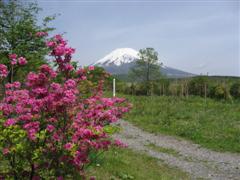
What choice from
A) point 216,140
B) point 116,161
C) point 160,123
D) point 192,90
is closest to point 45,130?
point 116,161

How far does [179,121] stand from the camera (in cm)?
1366

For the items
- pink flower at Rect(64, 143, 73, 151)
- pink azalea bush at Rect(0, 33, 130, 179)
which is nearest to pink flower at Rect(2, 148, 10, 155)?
pink azalea bush at Rect(0, 33, 130, 179)

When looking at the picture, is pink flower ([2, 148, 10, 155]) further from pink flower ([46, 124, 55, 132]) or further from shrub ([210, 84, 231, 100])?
shrub ([210, 84, 231, 100])

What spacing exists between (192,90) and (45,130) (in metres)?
22.7

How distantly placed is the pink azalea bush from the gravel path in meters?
4.32

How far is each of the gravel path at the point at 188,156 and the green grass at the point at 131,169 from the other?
1.53ft

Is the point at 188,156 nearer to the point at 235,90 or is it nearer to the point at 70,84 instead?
the point at 70,84

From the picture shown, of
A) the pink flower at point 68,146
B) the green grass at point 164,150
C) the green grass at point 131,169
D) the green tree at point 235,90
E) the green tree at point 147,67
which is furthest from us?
the green tree at point 147,67

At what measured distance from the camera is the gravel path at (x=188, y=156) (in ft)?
24.7

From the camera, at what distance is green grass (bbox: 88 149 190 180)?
6.04 meters

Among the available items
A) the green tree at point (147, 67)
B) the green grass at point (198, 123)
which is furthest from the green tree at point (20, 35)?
the green tree at point (147, 67)

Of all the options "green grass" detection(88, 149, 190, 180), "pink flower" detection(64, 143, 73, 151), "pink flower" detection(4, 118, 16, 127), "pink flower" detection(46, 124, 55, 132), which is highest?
"pink flower" detection(4, 118, 16, 127)

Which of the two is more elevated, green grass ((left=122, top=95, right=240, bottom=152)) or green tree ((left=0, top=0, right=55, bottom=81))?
green tree ((left=0, top=0, right=55, bottom=81))

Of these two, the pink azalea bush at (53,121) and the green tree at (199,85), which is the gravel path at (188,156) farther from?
the green tree at (199,85)
